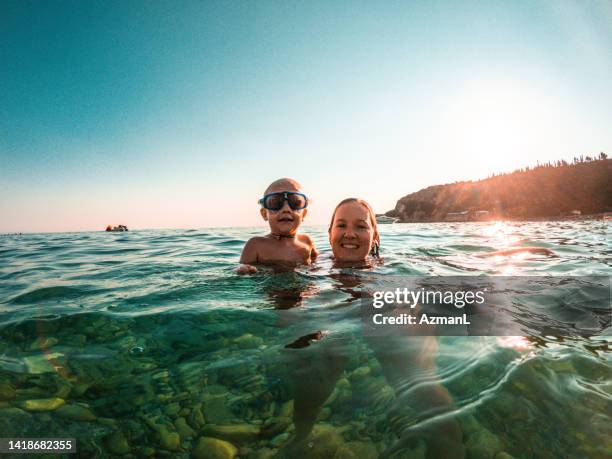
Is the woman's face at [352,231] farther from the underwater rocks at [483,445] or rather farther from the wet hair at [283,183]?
the underwater rocks at [483,445]

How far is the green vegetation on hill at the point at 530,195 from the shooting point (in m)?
39.3

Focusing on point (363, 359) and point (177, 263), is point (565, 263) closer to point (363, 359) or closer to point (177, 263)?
point (363, 359)

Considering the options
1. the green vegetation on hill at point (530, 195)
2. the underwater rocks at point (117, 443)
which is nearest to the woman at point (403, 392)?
the underwater rocks at point (117, 443)

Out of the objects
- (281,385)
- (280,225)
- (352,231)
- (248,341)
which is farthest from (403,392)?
(280,225)

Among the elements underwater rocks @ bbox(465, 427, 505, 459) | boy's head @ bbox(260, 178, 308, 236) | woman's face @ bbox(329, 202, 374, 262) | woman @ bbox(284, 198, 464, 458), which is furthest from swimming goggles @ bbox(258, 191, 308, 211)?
underwater rocks @ bbox(465, 427, 505, 459)

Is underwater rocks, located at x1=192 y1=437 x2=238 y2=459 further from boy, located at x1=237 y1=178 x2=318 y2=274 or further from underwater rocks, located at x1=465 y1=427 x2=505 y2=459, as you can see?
boy, located at x1=237 y1=178 x2=318 y2=274

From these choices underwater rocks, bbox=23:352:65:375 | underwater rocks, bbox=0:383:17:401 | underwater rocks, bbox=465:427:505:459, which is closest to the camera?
underwater rocks, bbox=465:427:505:459

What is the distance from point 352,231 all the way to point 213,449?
4.08 meters

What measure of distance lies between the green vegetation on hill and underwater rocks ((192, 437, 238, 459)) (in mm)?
45902

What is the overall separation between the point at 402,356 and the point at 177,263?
5024 millimetres

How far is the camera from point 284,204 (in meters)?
5.02

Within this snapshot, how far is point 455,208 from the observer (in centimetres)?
4941

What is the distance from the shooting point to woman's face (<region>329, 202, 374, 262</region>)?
16.7 ft

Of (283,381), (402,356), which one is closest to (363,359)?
(402,356)
